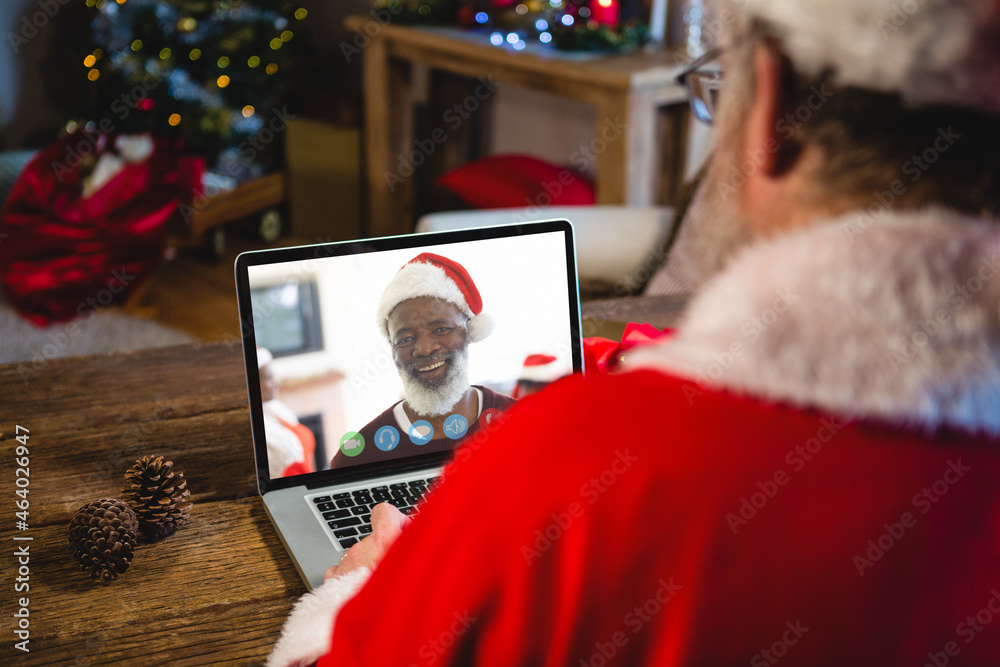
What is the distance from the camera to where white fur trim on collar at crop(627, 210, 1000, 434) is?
0.42 metres

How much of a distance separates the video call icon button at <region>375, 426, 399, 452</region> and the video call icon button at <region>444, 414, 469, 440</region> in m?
0.05

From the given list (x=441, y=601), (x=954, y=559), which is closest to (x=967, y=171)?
(x=954, y=559)

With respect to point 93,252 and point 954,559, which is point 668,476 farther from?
point 93,252

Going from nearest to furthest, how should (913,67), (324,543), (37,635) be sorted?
(913,67), (37,635), (324,543)

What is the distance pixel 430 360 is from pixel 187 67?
2.69 m

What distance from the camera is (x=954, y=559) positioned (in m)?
0.44

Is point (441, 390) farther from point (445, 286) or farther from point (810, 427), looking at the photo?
point (810, 427)

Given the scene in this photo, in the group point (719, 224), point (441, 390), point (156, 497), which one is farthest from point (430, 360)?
point (719, 224)

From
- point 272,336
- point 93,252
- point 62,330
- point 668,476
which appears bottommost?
point 62,330

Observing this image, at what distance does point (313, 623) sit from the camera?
67 centimetres

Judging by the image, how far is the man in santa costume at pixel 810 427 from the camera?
0.42m

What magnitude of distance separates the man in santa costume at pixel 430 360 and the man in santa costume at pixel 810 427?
46 cm

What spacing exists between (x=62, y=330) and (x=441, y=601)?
2684mm

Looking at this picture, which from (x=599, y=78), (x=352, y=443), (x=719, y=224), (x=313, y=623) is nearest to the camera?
(x=719, y=224)
